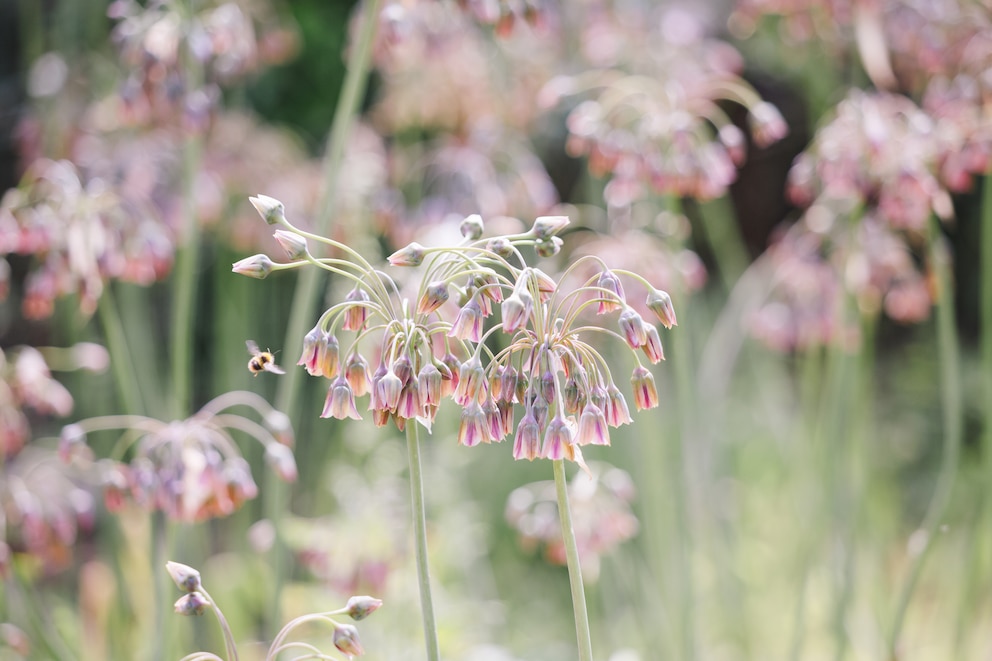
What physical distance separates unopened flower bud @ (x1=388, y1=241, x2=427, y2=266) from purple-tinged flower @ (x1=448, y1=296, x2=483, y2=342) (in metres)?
0.10

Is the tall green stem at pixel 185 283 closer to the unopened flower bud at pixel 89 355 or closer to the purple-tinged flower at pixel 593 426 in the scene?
the unopened flower bud at pixel 89 355

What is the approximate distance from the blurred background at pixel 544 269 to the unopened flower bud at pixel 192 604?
0.51 metres

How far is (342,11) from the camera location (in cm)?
677

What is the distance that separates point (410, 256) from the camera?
1.25m

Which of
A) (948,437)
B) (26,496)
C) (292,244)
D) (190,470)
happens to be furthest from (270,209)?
(948,437)

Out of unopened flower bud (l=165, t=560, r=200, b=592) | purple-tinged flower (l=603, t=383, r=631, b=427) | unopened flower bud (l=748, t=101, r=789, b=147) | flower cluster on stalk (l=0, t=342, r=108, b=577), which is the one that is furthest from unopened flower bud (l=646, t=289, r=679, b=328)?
flower cluster on stalk (l=0, t=342, r=108, b=577)

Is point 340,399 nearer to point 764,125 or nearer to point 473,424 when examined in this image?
point 473,424

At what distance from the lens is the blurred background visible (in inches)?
89.7

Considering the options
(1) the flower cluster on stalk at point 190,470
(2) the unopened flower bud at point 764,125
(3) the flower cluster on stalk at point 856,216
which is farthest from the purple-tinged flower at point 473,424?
(3) the flower cluster on stalk at point 856,216

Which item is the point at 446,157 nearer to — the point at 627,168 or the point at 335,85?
the point at 627,168

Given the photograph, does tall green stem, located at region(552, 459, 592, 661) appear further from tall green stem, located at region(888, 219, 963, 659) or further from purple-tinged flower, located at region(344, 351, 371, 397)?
tall green stem, located at region(888, 219, 963, 659)

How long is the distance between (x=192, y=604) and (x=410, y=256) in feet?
2.20

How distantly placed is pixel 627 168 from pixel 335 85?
16.1 feet

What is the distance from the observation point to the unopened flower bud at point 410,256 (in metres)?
1.24
